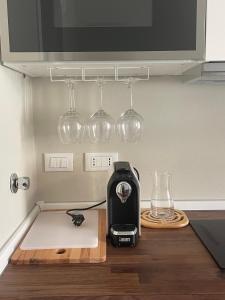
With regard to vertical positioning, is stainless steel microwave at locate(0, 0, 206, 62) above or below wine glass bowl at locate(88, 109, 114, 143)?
above

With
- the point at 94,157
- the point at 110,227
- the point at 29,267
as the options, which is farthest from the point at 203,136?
the point at 29,267

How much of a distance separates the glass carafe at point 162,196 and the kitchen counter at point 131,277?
0.25 metres

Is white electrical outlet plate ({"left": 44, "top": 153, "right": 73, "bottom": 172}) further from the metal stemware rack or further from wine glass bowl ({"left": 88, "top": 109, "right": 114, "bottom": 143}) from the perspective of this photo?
the metal stemware rack

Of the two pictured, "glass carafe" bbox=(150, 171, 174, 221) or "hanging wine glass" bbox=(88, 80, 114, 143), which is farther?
"glass carafe" bbox=(150, 171, 174, 221)

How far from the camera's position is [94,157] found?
1.31 m

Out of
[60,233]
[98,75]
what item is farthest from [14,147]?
[98,75]

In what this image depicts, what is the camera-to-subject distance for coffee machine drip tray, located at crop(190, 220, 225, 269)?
93 cm

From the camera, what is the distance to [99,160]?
1312 mm

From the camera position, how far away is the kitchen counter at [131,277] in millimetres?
754

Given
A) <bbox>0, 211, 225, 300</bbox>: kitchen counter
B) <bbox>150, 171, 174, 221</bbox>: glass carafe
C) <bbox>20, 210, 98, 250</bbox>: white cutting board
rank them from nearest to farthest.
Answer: <bbox>0, 211, 225, 300</bbox>: kitchen counter → <bbox>20, 210, 98, 250</bbox>: white cutting board → <bbox>150, 171, 174, 221</bbox>: glass carafe

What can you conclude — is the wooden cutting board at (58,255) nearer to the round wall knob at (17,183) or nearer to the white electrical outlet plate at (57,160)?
the round wall knob at (17,183)

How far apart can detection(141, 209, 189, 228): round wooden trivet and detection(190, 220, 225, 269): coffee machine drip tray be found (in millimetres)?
38

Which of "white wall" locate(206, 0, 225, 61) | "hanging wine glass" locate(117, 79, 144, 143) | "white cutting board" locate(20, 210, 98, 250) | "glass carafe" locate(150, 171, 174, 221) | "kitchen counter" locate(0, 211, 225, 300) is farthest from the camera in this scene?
"glass carafe" locate(150, 171, 174, 221)

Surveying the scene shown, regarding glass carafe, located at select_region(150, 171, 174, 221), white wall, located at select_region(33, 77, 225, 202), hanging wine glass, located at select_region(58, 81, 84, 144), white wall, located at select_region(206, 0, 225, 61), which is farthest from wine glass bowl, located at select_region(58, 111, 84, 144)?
white wall, located at select_region(206, 0, 225, 61)
